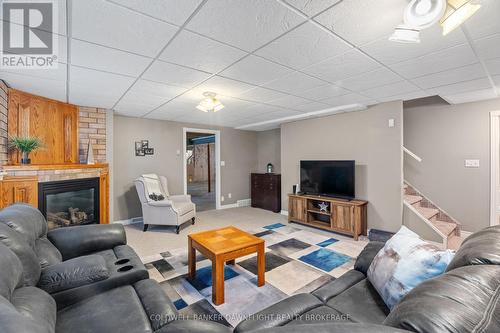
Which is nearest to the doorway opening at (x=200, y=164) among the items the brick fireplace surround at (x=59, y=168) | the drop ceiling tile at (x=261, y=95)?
the brick fireplace surround at (x=59, y=168)

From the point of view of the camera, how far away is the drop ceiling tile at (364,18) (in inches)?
53.9

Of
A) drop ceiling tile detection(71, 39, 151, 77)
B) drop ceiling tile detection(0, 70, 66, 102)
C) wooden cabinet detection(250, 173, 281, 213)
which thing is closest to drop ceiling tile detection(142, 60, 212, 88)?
drop ceiling tile detection(71, 39, 151, 77)

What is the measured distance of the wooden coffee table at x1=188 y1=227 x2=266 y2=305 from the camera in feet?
6.50

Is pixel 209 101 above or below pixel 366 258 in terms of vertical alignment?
above

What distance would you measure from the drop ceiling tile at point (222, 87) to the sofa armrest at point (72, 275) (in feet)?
6.79

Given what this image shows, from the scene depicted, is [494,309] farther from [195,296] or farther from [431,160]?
[431,160]

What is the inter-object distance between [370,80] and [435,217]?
284cm

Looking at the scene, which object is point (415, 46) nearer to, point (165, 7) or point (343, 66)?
point (343, 66)

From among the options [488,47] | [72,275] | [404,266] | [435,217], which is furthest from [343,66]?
[435,217]

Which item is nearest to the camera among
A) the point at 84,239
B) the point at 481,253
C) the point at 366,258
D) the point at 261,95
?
the point at 481,253

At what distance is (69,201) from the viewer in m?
3.41

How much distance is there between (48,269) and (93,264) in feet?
0.81

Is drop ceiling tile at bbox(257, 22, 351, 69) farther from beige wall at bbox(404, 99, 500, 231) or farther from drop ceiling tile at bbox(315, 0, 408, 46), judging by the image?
beige wall at bbox(404, 99, 500, 231)

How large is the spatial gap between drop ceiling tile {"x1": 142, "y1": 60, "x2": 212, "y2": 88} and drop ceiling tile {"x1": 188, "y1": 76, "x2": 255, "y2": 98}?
0.12 metres
